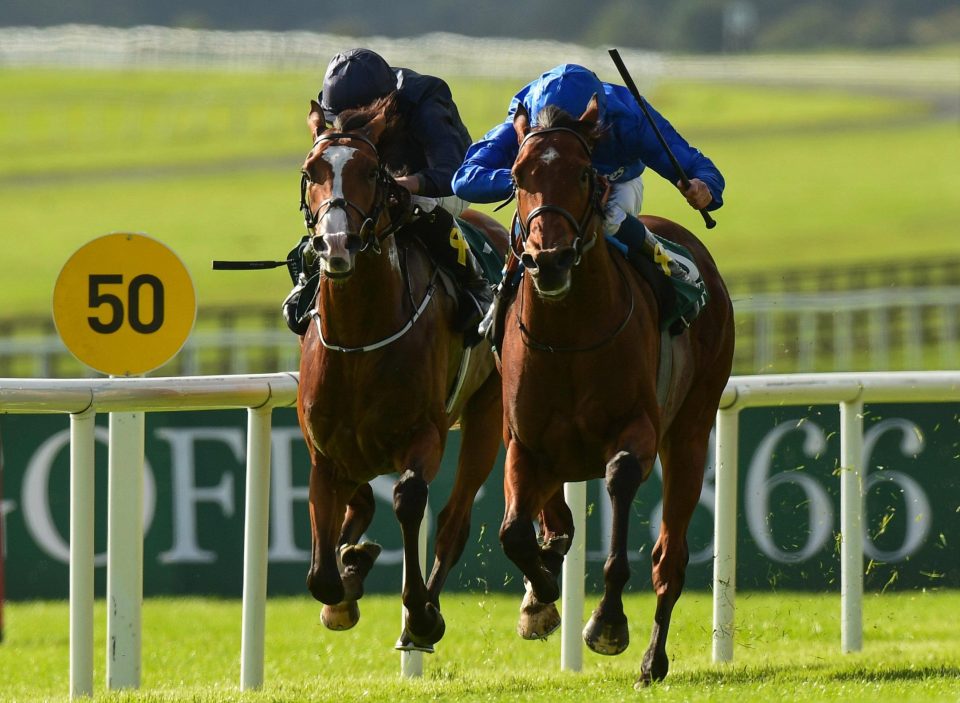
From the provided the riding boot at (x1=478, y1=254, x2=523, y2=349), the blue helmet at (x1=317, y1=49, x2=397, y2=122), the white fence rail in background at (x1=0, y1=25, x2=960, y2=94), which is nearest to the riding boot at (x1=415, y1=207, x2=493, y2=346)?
the riding boot at (x1=478, y1=254, x2=523, y2=349)

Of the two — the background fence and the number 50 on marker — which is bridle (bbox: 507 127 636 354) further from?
the background fence

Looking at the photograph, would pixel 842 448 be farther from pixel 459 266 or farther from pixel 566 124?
pixel 566 124

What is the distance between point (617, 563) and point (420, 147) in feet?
5.63

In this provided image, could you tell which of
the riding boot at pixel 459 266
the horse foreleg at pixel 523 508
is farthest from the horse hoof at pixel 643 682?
the riding boot at pixel 459 266

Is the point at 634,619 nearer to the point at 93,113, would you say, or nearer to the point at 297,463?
the point at 297,463

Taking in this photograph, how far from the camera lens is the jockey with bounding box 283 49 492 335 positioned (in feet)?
19.4

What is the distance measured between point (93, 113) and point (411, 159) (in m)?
47.8

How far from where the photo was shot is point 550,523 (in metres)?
6.38

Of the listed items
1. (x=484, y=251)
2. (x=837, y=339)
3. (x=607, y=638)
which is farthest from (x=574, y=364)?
(x=837, y=339)

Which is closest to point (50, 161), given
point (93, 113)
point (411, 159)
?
point (93, 113)

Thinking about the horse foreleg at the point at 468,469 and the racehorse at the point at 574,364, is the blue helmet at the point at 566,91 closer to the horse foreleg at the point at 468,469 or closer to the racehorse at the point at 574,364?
the racehorse at the point at 574,364

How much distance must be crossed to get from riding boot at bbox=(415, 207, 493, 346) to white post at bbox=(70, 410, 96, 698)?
129 centimetres

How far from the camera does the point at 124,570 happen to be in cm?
600

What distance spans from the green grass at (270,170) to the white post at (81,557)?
20.6 meters
